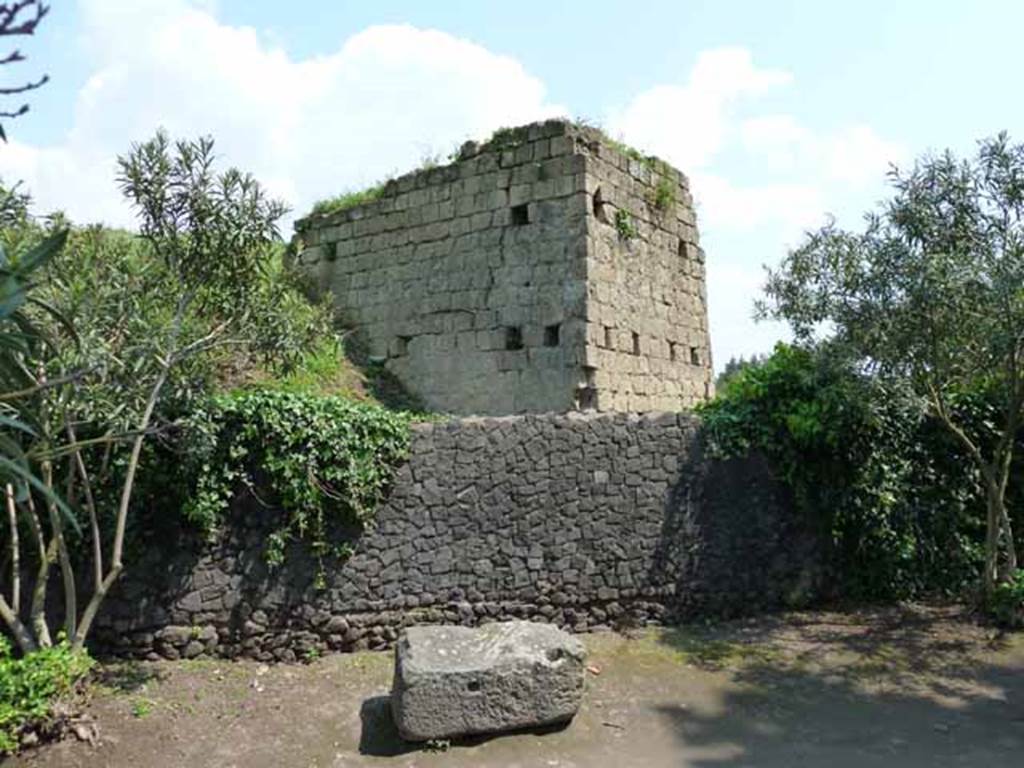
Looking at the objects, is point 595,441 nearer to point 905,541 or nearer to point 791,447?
point 791,447

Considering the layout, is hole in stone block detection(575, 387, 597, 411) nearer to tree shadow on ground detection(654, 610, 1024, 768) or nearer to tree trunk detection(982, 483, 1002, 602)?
tree shadow on ground detection(654, 610, 1024, 768)

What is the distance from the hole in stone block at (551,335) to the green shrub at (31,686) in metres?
6.60

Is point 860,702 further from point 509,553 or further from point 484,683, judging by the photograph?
point 509,553

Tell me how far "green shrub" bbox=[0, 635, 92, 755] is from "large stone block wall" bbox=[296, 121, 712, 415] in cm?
628

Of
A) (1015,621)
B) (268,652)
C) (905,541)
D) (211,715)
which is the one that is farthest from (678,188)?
(211,715)

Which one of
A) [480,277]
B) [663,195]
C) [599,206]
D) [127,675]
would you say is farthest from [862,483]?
[127,675]

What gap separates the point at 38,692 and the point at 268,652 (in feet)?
6.54

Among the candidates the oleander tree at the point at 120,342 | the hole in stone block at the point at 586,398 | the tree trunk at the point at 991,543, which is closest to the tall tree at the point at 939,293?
the tree trunk at the point at 991,543

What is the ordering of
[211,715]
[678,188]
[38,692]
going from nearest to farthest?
1. [38,692]
2. [211,715]
3. [678,188]

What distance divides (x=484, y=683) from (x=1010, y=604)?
5714mm

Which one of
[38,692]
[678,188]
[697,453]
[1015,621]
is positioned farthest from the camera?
[678,188]

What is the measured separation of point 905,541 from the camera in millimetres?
8766

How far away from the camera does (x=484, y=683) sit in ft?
19.4

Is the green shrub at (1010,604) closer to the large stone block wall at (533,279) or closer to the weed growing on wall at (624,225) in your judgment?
the large stone block wall at (533,279)
